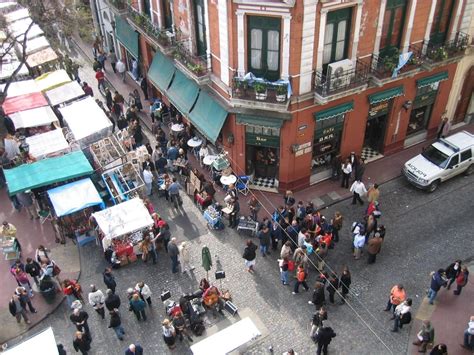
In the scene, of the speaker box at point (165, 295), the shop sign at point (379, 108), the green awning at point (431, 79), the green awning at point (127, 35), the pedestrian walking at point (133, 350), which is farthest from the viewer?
the green awning at point (127, 35)

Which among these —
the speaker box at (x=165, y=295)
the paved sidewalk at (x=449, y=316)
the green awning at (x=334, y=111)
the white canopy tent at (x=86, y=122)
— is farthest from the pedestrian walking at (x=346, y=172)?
the white canopy tent at (x=86, y=122)

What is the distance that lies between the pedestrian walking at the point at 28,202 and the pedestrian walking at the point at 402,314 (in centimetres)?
1649

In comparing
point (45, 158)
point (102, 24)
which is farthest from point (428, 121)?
point (102, 24)

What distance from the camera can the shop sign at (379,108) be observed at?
23.5 m

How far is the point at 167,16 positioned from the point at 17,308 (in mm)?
16529

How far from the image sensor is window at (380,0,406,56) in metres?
21.1

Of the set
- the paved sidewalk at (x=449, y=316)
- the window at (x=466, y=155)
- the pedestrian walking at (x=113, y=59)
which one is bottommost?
the paved sidewalk at (x=449, y=316)

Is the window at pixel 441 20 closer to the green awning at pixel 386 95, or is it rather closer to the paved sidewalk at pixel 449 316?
the green awning at pixel 386 95

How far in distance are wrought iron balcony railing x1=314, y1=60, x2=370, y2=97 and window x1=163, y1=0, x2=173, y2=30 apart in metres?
9.66

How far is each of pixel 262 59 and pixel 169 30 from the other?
312 inches

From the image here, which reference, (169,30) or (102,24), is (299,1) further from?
(102,24)

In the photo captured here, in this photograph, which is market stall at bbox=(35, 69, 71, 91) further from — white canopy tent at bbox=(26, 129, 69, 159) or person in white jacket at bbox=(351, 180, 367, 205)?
person in white jacket at bbox=(351, 180, 367, 205)

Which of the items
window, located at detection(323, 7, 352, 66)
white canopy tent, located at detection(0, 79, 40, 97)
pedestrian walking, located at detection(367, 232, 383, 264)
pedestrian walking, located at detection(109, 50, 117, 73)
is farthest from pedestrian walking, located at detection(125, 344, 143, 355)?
pedestrian walking, located at detection(109, 50, 117, 73)

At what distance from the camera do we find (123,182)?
22859 millimetres
